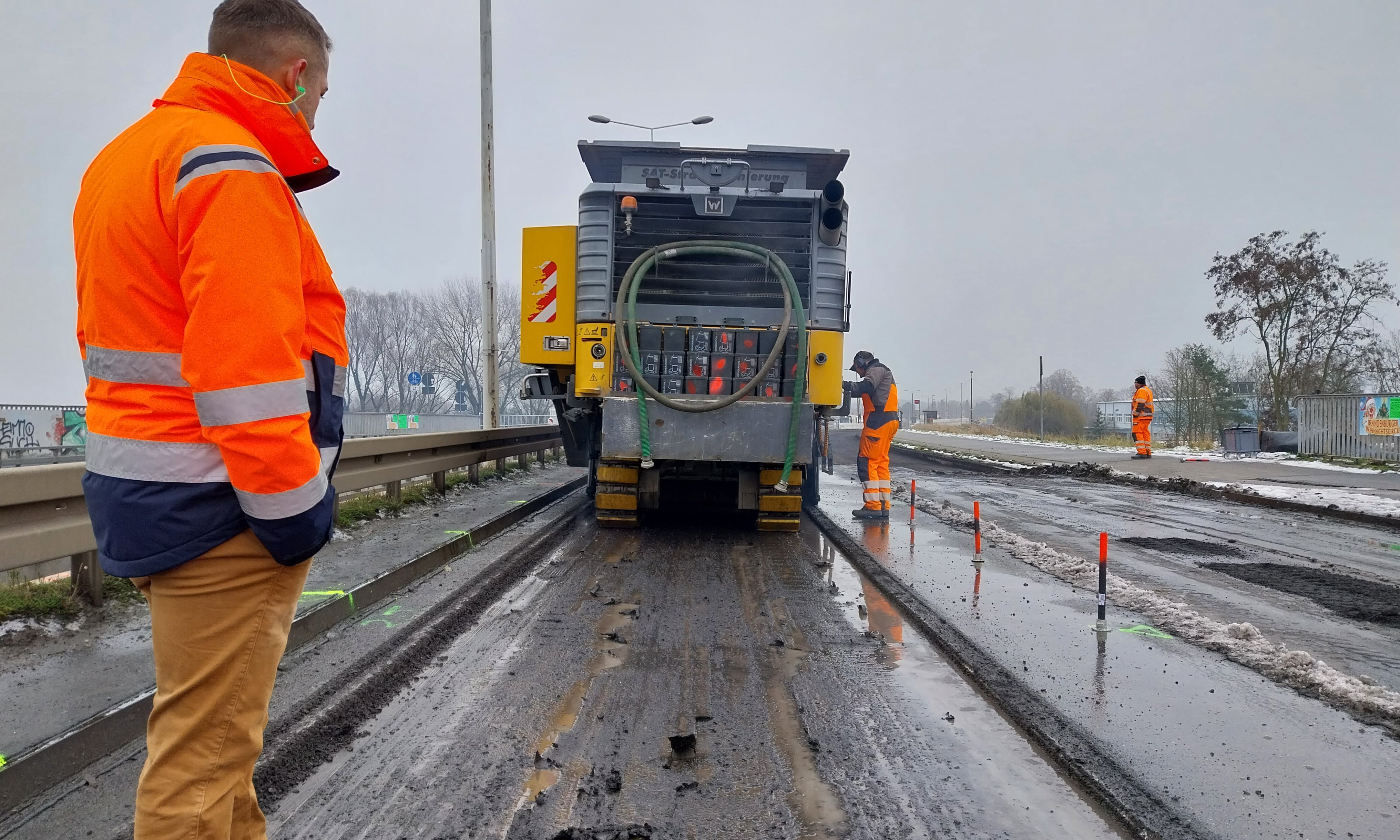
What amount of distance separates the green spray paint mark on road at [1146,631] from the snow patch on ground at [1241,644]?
0.07m

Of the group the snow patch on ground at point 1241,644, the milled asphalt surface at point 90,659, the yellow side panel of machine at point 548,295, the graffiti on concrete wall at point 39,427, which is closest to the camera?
the milled asphalt surface at point 90,659

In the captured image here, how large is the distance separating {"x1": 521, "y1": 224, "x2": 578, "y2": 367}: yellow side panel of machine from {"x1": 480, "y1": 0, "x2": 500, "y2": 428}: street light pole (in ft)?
19.2

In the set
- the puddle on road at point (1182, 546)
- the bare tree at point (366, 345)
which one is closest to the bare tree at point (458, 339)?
the bare tree at point (366, 345)

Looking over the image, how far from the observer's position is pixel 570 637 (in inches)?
202

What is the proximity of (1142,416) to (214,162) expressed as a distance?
955 inches

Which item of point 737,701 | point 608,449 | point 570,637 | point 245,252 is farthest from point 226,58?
point 608,449

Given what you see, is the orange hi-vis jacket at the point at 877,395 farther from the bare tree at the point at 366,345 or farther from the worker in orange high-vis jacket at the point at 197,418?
the bare tree at the point at 366,345

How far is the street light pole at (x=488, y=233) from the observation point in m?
14.8

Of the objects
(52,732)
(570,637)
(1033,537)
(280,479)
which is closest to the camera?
(280,479)

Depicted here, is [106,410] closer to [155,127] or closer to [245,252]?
[245,252]

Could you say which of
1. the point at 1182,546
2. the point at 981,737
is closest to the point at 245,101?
the point at 981,737

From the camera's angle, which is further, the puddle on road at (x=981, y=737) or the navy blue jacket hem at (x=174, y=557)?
the puddle on road at (x=981, y=737)

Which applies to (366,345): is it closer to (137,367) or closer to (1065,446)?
(1065,446)

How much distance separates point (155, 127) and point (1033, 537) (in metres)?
9.28
